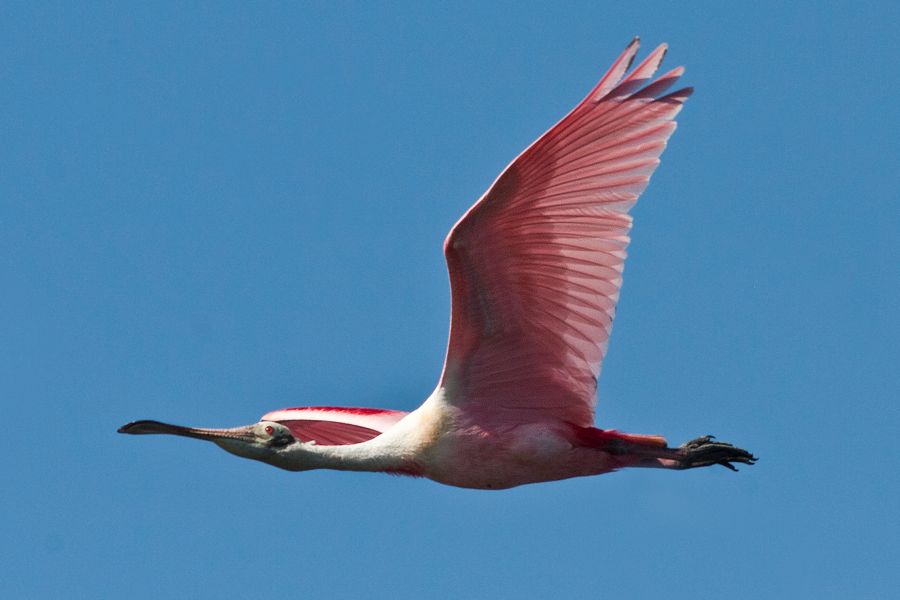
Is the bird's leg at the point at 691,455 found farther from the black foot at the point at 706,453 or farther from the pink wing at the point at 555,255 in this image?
the pink wing at the point at 555,255

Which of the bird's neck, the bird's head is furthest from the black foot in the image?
the bird's head

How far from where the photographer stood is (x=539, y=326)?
1202cm

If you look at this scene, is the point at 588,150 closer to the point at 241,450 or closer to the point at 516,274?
the point at 516,274

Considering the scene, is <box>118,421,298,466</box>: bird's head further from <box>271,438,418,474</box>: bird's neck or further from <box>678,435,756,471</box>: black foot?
<box>678,435,756,471</box>: black foot

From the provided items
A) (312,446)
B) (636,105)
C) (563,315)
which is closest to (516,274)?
(563,315)

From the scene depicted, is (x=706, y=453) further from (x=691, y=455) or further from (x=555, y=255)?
(x=555, y=255)

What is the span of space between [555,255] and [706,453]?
2351 millimetres

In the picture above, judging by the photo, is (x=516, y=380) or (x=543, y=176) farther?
(x=516, y=380)

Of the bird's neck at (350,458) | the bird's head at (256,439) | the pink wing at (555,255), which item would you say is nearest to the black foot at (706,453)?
the pink wing at (555,255)

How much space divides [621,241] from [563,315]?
74cm

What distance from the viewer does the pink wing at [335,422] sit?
13953 mm

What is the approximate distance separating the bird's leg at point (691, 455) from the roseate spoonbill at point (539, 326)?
0.01 metres

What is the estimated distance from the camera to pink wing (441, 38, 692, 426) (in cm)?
1117

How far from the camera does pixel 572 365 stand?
1216cm
